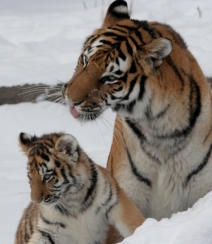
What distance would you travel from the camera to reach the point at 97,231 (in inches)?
195

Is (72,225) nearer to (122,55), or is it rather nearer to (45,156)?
(45,156)

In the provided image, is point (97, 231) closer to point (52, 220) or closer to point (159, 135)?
point (52, 220)

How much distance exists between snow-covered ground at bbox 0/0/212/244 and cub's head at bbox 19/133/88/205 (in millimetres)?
341

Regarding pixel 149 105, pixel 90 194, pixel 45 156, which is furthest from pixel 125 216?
pixel 149 105

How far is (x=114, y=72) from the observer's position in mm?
4586

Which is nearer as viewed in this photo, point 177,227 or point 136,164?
point 177,227

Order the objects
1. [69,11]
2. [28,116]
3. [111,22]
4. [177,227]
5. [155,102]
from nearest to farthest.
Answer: [177,227], [155,102], [111,22], [28,116], [69,11]

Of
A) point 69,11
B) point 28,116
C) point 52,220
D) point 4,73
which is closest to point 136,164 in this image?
point 52,220

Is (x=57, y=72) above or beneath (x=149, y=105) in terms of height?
beneath

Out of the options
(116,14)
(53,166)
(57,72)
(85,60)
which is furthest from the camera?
(57,72)

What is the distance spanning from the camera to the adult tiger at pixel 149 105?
15.0 feet

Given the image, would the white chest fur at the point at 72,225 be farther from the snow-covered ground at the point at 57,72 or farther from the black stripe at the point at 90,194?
the snow-covered ground at the point at 57,72

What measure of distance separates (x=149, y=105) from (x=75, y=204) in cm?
73

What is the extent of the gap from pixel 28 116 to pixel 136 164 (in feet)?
10.8
